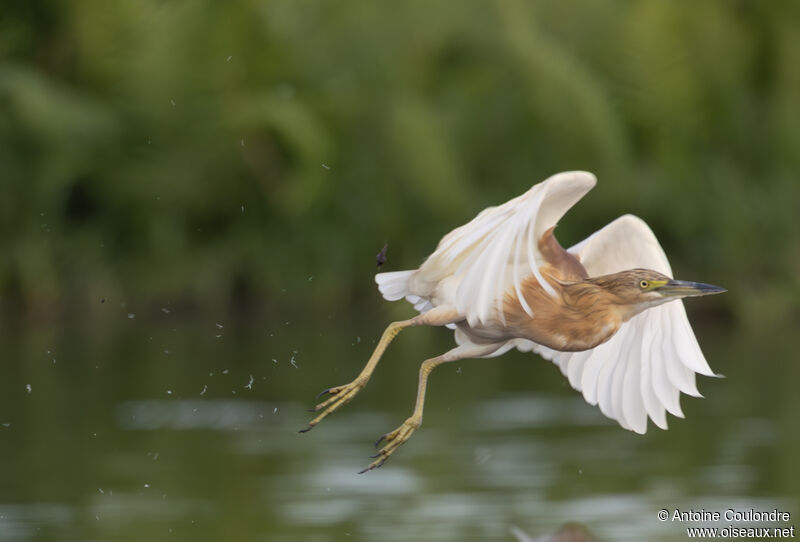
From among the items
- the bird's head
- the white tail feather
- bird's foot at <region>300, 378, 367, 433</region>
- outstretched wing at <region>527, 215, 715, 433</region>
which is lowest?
outstretched wing at <region>527, 215, 715, 433</region>

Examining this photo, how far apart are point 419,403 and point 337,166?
451 inches

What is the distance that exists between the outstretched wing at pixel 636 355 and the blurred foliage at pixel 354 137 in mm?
9766

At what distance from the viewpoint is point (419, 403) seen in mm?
6012

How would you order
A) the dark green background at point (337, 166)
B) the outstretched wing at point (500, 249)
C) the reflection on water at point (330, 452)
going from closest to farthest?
the outstretched wing at point (500, 249) < the reflection on water at point (330, 452) < the dark green background at point (337, 166)

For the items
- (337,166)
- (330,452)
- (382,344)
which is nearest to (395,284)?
(382,344)

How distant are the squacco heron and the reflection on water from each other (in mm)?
2594

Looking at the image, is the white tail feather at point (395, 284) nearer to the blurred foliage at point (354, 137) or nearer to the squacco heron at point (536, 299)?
the squacco heron at point (536, 299)

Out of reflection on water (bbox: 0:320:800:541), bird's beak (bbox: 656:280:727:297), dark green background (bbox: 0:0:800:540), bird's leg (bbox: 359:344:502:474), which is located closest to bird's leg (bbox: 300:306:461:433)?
bird's leg (bbox: 359:344:502:474)

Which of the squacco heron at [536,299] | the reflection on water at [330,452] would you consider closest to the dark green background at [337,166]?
the reflection on water at [330,452]

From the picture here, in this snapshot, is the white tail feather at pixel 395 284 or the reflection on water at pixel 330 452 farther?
the reflection on water at pixel 330 452

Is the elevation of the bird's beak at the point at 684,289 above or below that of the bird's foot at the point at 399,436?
above

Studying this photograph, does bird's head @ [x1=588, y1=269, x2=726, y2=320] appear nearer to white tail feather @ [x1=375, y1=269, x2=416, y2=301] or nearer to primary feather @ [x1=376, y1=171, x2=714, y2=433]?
primary feather @ [x1=376, y1=171, x2=714, y2=433]

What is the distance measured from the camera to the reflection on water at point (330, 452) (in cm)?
946

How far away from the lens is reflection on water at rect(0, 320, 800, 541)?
9.46 m
